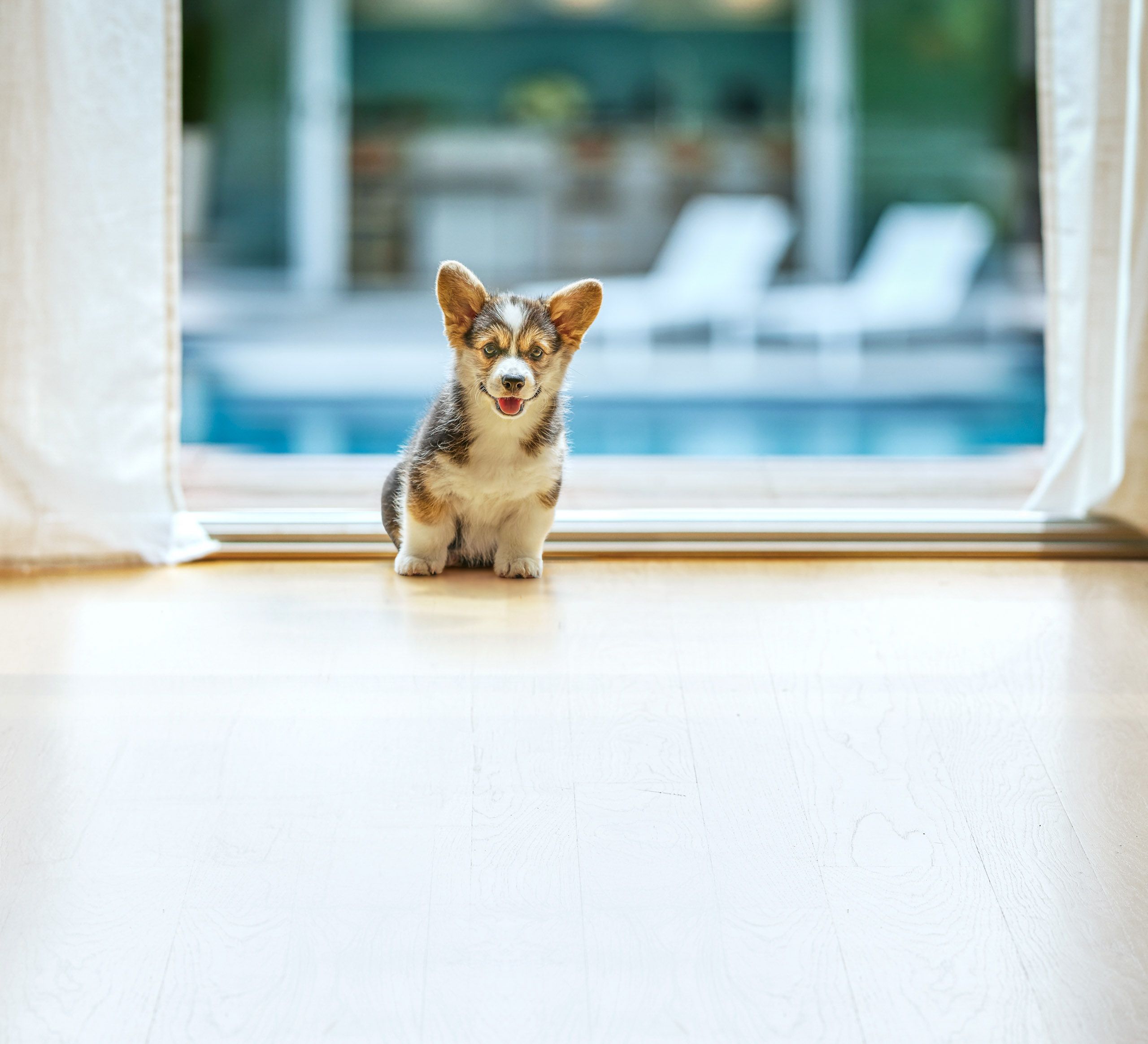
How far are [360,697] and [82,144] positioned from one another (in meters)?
1.06

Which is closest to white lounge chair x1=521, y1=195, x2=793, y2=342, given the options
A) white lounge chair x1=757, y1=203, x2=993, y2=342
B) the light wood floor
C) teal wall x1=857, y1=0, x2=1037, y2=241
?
white lounge chair x1=757, y1=203, x2=993, y2=342

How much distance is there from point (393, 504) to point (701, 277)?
573 cm

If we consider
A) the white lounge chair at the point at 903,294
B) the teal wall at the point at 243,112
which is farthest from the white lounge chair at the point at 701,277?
the teal wall at the point at 243,112

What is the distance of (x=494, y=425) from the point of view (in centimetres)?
218

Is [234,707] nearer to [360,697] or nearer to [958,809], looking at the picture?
[360,697]

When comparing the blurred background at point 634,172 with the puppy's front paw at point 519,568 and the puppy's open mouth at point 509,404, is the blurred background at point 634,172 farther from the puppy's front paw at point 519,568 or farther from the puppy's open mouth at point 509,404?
the puppy's open mouth at point 509,404

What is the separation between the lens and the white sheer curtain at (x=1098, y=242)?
94.1 inches

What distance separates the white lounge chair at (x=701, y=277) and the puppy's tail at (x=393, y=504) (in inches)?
188

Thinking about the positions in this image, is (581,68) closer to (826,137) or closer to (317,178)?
(826,137)

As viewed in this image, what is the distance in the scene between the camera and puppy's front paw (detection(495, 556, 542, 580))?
7.57 ft

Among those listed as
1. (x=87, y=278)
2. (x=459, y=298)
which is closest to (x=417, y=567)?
(x=459, y=298)

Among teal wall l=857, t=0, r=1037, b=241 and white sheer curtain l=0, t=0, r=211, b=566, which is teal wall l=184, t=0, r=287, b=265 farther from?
white sheer curtain l=0, t=0, r=211, b=566

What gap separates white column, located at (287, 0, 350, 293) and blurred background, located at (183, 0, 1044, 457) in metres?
0.01

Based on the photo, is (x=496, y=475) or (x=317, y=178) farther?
Answer: (x=317, y=178)
